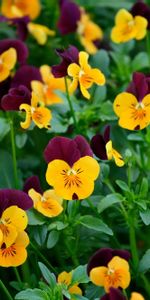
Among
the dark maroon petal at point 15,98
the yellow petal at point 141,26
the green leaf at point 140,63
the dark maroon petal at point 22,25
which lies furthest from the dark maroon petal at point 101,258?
the dark maroon petal at point 22,25

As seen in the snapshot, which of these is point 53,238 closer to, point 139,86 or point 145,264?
point 145,264

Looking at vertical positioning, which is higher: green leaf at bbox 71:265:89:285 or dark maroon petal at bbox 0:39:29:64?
dark maroon petal at bbox 0:39:29:64

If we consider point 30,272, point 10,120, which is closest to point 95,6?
point 10,120

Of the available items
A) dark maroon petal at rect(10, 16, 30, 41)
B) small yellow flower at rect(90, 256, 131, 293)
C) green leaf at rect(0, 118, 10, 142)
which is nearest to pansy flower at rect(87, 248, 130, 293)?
small yellow flower at rect(90, 256, 131, 293)

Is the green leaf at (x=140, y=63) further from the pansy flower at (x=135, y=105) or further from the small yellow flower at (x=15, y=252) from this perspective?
the small yellow flower at (x=15, y=252)

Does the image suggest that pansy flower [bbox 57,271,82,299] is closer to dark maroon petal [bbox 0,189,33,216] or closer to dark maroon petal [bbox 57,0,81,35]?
dark maroon petal [bbox 0,189,33,216]
